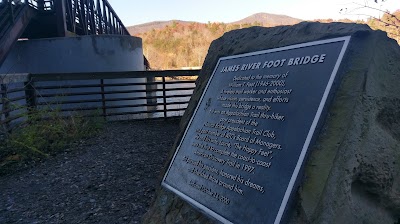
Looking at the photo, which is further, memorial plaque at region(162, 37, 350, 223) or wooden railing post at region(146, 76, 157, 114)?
wooden railing post at region(146, 76, 157, 114)

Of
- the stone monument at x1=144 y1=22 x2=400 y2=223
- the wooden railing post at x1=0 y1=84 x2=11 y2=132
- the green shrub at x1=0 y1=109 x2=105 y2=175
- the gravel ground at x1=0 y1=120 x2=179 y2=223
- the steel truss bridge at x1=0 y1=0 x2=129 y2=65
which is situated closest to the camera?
the stone monument at x1=144 y1=22 x2=400 y2=223

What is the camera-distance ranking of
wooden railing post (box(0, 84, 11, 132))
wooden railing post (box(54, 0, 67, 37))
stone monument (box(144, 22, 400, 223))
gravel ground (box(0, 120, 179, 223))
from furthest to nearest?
wooden railing post (box(54, 0, 67, 37))
wooden railing post (box(0, 84, 11, 132))
gravel ground (box(0, 120, 179, 223))
stone monument (box(144, 22, 400, 223))

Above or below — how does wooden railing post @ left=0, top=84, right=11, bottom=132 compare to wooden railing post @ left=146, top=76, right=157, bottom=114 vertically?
above

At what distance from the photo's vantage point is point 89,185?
456 cm

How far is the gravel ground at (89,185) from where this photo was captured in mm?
3771

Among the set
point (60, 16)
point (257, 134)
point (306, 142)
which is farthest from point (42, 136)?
point (60, 16)

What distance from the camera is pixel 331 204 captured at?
193cm

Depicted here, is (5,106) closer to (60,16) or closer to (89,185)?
(89,185)

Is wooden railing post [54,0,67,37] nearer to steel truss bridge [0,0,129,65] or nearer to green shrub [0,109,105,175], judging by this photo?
steel truss bridge [0,0,129,65]

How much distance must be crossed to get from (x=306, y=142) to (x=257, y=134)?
1.48 feet

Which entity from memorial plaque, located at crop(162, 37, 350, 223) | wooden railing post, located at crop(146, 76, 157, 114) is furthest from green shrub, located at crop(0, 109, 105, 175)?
memorial plaque, located at crop(162, 37, 350, 223)

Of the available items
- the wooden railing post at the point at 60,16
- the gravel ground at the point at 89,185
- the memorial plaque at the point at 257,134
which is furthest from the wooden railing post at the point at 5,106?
the wooden railing post at the point at 60,16

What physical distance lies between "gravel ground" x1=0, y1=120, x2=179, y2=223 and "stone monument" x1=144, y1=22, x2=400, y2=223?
46.6 inches

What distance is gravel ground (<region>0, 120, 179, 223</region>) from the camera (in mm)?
3771
